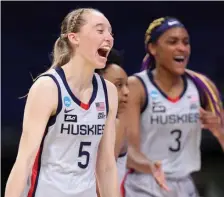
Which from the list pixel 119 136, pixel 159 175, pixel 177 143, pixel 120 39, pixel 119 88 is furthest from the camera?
pixel 120 39

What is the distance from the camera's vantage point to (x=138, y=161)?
4.79 m

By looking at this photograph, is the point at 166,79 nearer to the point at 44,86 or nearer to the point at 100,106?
the point at 100,106

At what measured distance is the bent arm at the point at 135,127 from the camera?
479 cm

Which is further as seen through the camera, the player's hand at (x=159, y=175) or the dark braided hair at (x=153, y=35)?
the dark braided hair at (x=153, y=35)

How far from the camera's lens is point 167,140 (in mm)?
5090

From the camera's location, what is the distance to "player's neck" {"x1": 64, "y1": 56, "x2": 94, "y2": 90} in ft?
12.2

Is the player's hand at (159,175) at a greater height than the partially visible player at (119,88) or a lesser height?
lesser

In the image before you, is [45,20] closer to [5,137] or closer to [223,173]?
[5,137]

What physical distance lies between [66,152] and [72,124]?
0.13 meters

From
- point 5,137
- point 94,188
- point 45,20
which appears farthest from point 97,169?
point 45,20

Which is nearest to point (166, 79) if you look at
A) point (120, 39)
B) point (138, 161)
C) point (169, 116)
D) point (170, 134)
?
point (169, 116)

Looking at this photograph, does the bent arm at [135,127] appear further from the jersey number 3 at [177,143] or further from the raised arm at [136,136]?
the jersey number 3 at [177,143]

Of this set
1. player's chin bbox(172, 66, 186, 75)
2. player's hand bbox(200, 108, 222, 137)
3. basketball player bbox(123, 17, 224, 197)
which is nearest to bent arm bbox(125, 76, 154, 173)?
basketball player bbox(123, 17, 224, 197)

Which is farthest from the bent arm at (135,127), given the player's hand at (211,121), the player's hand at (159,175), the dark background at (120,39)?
the dark background at (120,39)
